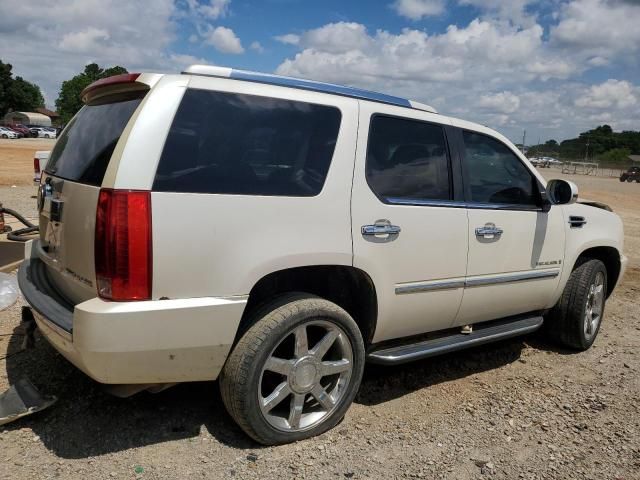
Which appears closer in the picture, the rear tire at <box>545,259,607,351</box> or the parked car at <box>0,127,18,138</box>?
the rear tire at <box>545,259,607,351</box>

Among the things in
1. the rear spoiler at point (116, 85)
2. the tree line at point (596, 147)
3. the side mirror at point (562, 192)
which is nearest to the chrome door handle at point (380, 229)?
the rear spoiler at point (116, 85)

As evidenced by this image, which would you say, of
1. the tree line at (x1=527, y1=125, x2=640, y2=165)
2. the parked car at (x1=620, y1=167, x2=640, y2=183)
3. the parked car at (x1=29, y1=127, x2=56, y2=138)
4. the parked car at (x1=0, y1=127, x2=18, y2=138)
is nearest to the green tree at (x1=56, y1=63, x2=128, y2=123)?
the parked car at (x1=29, y1=127, x2=56, y2=138)

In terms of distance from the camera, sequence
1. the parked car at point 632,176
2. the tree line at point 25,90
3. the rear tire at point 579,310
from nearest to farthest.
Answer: the rear tire at point 579,310, the parked car at point 632,176, the tree line at point 25,90

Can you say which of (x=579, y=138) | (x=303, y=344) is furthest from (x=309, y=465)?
(x=579, y=138)

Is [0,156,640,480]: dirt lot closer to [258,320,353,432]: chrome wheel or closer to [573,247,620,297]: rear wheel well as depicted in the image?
[258,320,353,432]: chrome wheel

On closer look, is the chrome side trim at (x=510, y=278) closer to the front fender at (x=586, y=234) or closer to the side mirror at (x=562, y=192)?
the front fender at (x=586, y=234)

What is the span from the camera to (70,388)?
11.7 ft

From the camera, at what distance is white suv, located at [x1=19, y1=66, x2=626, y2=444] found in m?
2.58

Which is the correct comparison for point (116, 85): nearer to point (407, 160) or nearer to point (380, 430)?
point (407, 160)

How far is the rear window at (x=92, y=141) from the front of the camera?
9.09ft

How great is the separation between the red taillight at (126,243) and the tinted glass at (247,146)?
137mm

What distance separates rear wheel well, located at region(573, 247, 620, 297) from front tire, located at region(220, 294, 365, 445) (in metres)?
2.60

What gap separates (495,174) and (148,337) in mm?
2692

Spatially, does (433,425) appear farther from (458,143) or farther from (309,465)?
(458,143)
